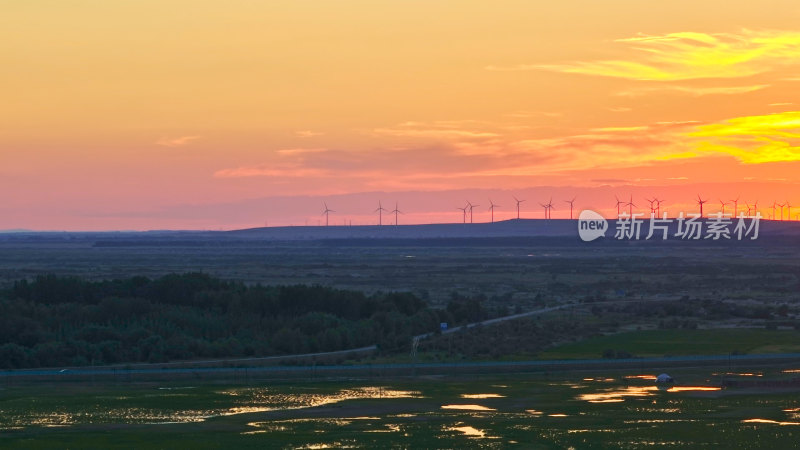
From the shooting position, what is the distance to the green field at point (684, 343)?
2776 inches

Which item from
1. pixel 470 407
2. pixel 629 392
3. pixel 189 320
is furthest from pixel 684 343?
pixel 189 320

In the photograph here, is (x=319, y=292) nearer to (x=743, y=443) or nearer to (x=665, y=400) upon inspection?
(x=665, y=400)

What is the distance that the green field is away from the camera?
7050cm

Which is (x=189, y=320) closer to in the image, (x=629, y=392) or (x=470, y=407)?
(x=470, y=407)

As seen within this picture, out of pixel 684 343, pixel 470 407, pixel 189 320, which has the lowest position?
pixel 470 407

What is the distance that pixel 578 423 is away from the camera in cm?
4462

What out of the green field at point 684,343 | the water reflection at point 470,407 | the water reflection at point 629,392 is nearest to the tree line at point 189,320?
the green field at point 684,343

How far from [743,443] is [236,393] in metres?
24.0

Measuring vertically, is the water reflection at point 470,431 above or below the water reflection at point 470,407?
above

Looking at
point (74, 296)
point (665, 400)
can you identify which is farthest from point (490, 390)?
point (74, 296)

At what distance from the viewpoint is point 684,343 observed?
75000mm

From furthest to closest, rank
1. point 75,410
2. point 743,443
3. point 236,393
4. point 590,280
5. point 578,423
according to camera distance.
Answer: point 590,280 < point 236,393 < point 75,410 < point 578,423 < point 743,443

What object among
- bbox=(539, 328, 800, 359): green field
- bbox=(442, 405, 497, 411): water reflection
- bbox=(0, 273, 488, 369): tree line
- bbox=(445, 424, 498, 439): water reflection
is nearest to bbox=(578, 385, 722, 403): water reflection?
bbox=(442, 405, 497, 411): water reflection

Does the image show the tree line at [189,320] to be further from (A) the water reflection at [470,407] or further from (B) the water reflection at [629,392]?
(A) the water reflection at [470,407]
